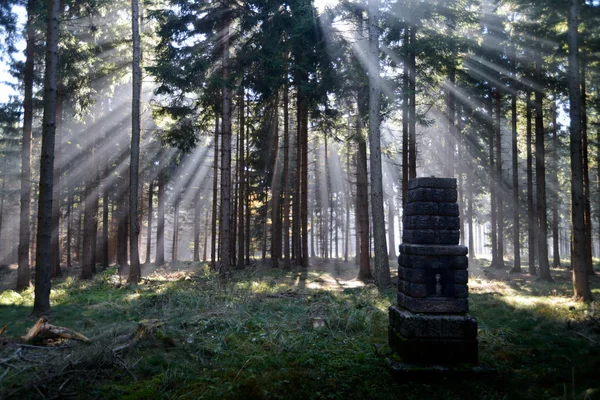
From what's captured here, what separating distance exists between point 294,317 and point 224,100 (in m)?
10.5

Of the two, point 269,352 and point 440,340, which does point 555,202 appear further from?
point 269,352

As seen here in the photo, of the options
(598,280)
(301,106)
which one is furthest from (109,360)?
(598,280)

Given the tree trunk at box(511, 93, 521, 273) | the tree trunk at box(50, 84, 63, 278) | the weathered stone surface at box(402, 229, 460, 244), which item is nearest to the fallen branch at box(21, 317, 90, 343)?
the weathered stone surface at box(402, 229, 460, 244)

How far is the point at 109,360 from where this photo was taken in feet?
18.2

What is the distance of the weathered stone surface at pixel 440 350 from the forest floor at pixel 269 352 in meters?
0.35

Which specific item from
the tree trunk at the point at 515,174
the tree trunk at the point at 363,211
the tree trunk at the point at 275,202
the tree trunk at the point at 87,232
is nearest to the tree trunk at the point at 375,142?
the tree trunk at the point at 363,211

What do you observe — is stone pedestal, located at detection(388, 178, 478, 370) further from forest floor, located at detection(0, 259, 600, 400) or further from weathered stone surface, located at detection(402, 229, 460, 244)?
forest floor, located at detection(0, 259, 600, 400)

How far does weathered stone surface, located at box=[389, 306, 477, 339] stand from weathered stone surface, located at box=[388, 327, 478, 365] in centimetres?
8

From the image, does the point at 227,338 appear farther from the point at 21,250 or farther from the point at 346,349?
the point at 21,250

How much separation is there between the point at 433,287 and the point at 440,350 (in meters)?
0.96

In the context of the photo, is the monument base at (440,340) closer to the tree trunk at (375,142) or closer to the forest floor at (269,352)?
the forest floor at (269,352)

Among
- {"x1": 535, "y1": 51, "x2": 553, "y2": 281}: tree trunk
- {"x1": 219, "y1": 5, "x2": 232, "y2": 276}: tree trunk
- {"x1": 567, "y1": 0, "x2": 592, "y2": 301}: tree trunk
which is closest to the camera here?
{"x1": 567, "y1": 0, "x2": 592, "y2": 301}: tree trunk

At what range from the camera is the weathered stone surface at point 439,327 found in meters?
5.92

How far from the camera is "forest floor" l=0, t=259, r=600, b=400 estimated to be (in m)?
5.07
